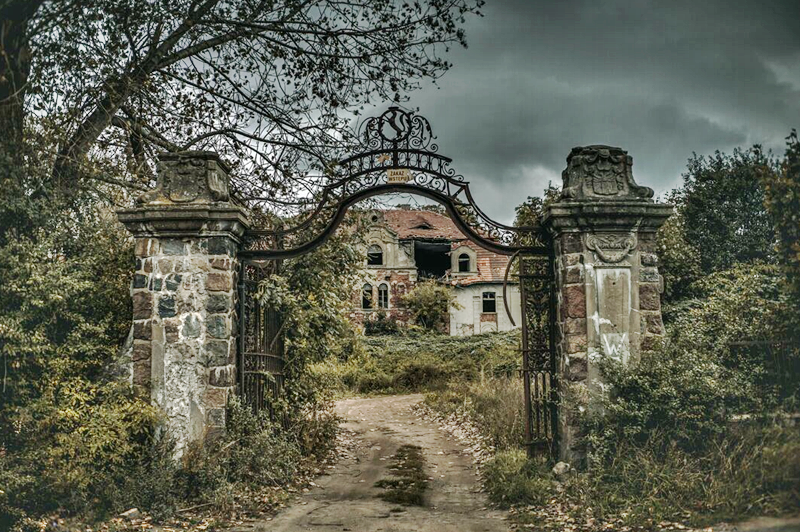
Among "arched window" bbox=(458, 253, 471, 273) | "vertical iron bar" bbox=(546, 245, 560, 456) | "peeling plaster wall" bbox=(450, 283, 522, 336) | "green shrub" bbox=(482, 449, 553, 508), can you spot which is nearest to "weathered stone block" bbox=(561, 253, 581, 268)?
"vertical iron bar" bbox=(546, 245, 560, 456)

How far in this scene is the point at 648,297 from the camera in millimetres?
7797

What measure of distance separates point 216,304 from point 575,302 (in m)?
4.22

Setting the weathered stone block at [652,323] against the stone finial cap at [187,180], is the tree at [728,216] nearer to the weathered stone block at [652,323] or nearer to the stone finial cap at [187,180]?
the weathered stone block at [652,323]

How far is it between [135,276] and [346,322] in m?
3.92

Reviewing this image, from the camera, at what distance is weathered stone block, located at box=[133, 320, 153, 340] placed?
7.76 metres

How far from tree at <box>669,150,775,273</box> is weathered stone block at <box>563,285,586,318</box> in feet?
47.7

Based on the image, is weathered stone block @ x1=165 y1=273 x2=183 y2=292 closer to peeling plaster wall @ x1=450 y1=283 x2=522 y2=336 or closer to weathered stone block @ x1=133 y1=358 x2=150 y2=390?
weathered stone block @ x1=133 y1=358 x2=150 y2=390

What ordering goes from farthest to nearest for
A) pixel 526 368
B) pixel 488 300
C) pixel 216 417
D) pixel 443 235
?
pixel 443 235 < pixel 488 300 < pixel 526 368 < pixel 216 417

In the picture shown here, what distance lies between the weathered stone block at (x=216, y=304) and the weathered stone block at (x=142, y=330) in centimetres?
70

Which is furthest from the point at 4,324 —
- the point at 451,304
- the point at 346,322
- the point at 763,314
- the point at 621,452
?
the point at 451,304

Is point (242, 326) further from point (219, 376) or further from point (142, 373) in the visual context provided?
point (142, 373)

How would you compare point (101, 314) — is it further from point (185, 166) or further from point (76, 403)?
point (185, 166)

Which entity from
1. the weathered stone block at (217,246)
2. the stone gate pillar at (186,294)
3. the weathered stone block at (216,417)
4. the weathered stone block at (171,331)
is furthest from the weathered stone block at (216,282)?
the weathered stone block at (216,417)

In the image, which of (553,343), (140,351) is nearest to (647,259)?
(553,343)
